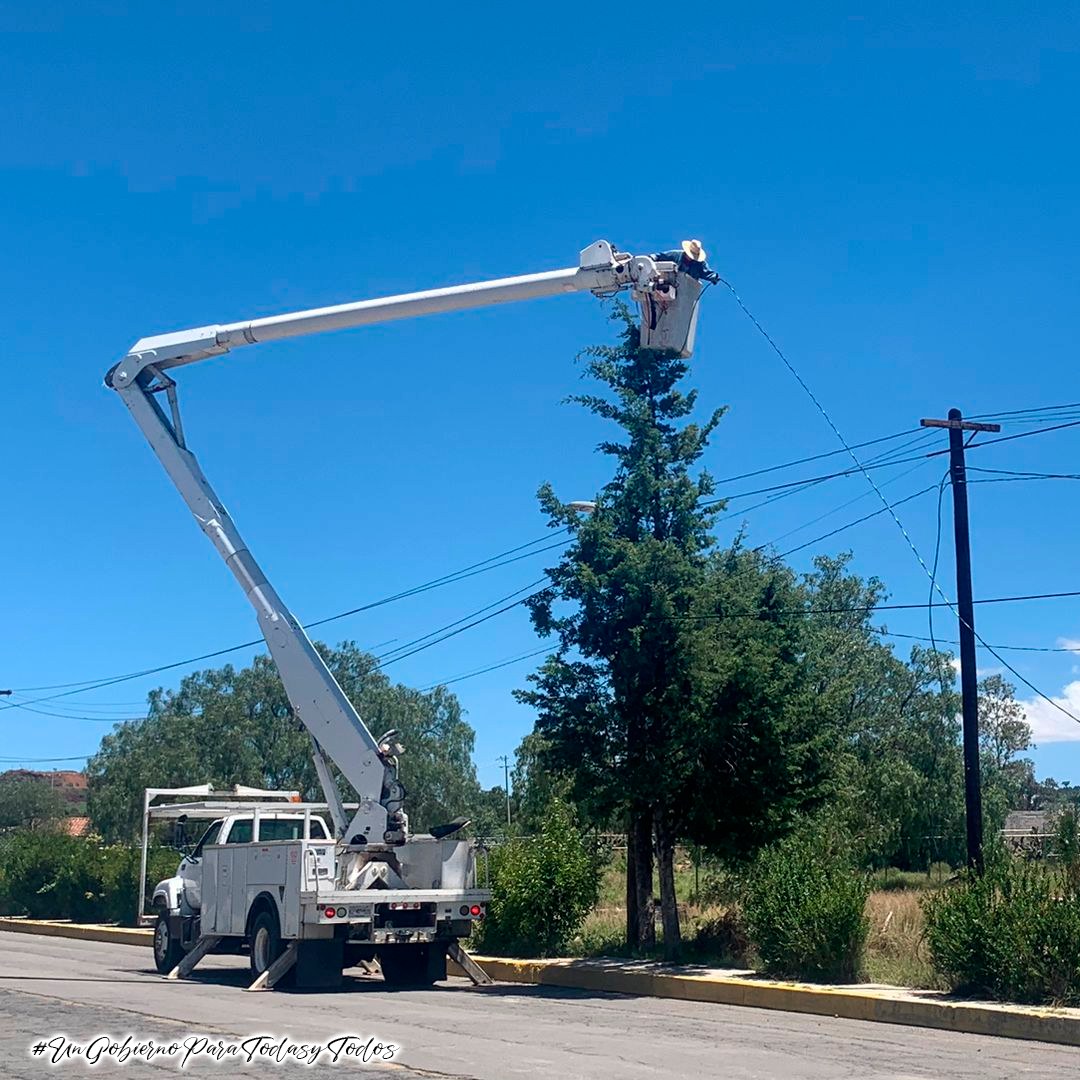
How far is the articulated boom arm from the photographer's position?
13.9m

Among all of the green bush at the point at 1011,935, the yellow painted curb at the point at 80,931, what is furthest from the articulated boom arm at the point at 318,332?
the yellow painted curb at the point at 80,931

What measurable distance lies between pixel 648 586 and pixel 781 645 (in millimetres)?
2045

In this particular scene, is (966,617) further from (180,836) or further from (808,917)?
(180,836)

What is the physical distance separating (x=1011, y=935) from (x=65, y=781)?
525 ft

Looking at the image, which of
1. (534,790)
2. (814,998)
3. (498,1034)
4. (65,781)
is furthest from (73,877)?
(65,781)

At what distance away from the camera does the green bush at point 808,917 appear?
15734 millimetres

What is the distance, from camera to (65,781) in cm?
16088

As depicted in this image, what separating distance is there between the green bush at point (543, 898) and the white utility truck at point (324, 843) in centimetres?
203

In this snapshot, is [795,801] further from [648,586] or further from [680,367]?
[680,367]

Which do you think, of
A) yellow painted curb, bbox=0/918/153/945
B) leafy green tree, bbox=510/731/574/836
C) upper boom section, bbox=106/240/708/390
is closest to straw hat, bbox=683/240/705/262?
upper boom section, bbox=106/240/708/390

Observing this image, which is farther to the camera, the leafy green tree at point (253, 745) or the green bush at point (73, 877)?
the leafy green tree at point (253, 745)

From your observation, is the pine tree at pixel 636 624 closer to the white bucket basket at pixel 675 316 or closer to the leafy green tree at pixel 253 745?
the white bucket basket at pixel 675 316

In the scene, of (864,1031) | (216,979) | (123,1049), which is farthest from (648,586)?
(123,1049)

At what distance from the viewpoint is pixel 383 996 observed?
1617 cm
